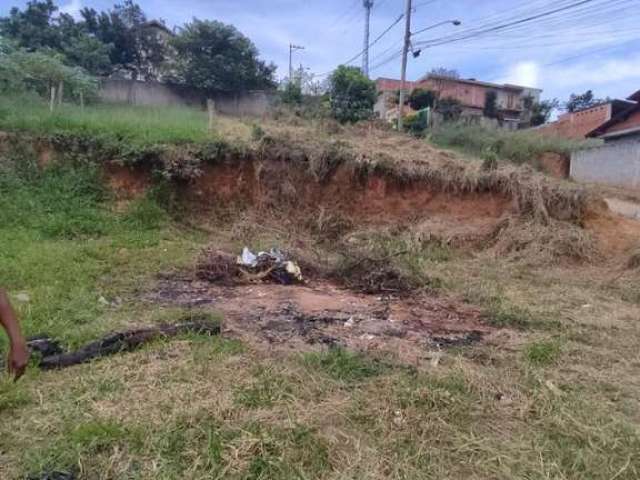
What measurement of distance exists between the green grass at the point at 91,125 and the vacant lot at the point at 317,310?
0.06 metres

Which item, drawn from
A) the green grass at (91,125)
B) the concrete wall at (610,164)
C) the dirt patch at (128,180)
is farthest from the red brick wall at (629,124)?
the dirt patch at (128,180)

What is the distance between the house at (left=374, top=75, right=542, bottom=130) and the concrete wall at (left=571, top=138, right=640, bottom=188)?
765cm

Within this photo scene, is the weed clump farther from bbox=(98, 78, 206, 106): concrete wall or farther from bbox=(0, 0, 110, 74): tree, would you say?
bbox=(0, 0, 110, 74): tree

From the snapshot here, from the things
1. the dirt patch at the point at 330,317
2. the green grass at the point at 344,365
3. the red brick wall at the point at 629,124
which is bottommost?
the dirt patch at the point at 330,317

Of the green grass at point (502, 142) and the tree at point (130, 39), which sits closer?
the green grass at point (502, 142)

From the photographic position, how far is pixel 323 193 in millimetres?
8719

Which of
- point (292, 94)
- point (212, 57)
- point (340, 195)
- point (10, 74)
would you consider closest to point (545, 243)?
point (340, 195)

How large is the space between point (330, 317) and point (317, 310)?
0.26m

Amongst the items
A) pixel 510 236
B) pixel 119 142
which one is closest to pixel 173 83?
pixel 119 142

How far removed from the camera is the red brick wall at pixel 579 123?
20.8 m

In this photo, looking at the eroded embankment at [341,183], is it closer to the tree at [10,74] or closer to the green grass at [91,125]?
the green grass at [91,125]

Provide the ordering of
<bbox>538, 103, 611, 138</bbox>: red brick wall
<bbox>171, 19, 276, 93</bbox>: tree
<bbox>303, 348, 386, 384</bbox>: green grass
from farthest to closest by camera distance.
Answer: <bbox>538, 103, 611, 138</bbox>: red brick wall, <bbox>171, 19, 276, 93</bbox>: tree, <bbox>303, 348, 386, 384</bbox>: green grass

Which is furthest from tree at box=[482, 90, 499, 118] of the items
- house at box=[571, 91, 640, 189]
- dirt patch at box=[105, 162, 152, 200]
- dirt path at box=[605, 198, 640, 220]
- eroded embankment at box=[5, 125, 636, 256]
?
dirt patch at box=[105, 162, 152, 200]

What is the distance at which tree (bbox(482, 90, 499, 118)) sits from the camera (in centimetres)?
2486
